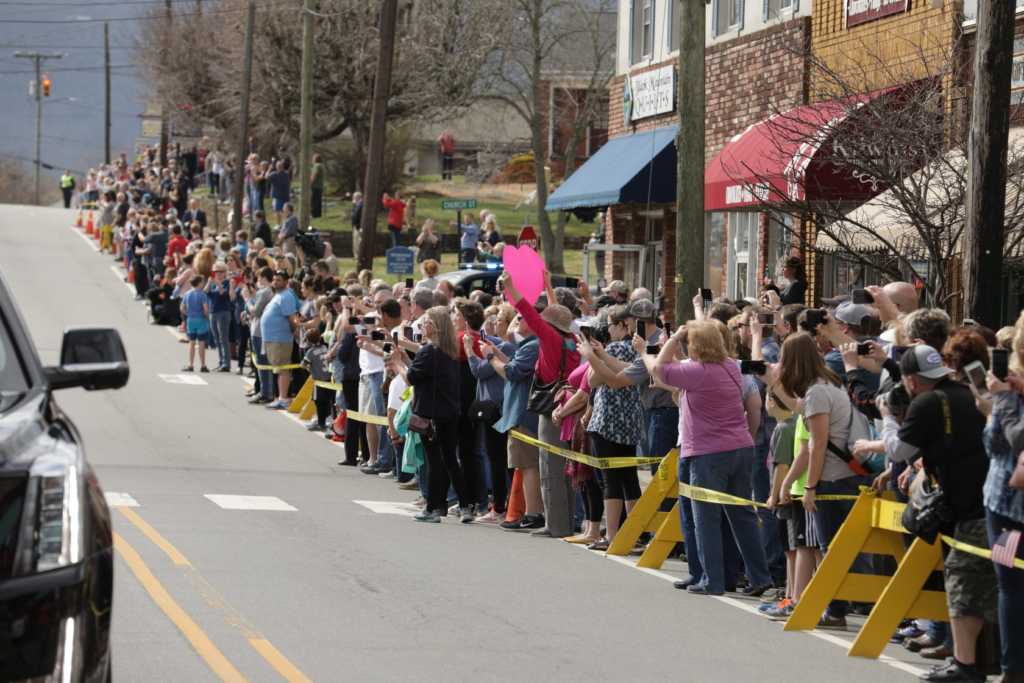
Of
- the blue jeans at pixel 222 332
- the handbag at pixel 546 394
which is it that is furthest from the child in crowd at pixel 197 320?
the handbag at pixel 546 394

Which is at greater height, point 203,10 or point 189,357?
point 203,10

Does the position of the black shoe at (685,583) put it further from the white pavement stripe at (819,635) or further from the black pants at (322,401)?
the black pants at (322,401)

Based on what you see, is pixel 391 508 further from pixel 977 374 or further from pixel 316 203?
pixel 316 203

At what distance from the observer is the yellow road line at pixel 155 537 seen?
12.1 m

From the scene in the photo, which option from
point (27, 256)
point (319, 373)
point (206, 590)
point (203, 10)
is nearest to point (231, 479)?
point (319, 373)

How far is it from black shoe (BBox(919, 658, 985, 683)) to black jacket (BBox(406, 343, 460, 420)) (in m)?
7.07

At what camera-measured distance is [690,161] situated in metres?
18.3

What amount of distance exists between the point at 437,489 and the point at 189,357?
53.6 feet

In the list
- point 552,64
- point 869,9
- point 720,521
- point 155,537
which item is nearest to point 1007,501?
point 720,521

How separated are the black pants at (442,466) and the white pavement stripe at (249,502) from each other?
48.7 inches

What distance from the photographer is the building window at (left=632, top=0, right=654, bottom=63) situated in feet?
106

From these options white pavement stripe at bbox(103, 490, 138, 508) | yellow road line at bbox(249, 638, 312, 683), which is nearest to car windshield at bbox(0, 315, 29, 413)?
yellow road line at bbox(249, 638, 312, 683)

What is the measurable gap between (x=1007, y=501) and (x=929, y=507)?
0.80 meters

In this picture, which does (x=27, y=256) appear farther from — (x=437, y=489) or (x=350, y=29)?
(x=437, y=489)
